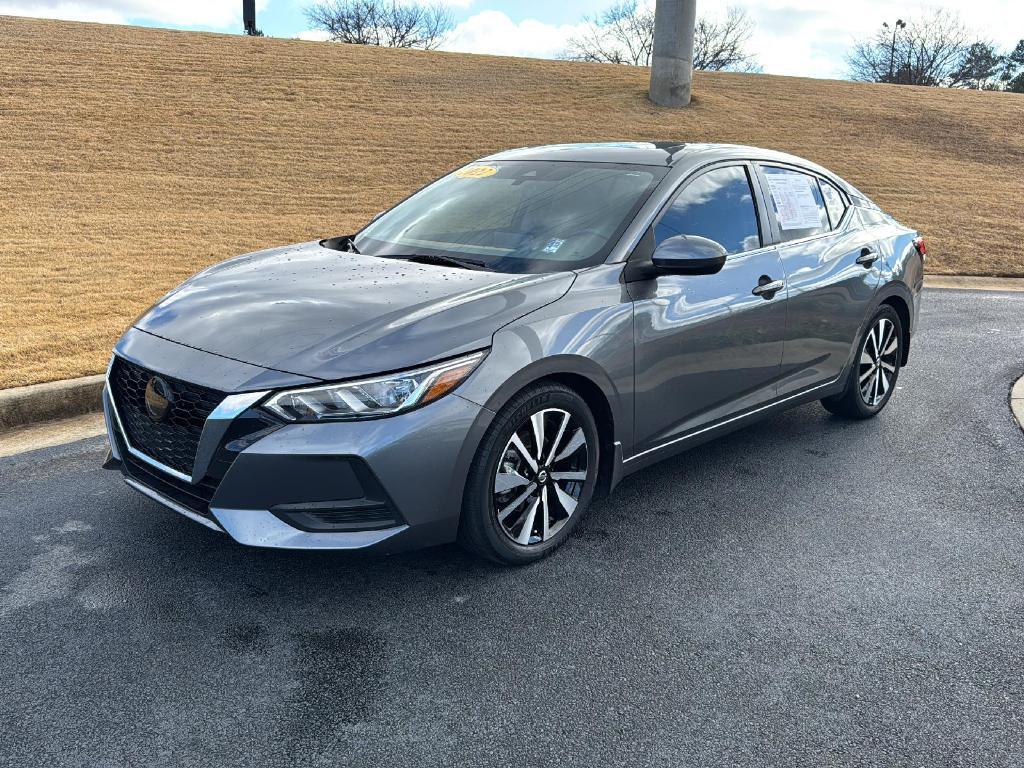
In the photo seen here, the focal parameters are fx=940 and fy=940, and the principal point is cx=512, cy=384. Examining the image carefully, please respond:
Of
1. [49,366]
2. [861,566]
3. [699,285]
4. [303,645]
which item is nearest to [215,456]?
[303,645]

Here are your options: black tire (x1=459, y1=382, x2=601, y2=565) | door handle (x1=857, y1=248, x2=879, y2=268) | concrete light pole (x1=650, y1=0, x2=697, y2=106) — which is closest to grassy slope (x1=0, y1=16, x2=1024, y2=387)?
concrete light pole (x1=650, y1=0, x2=697, y2=106)

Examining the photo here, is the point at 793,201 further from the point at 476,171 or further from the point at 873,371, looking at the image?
the point at 476,171

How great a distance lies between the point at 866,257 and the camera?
5.36m

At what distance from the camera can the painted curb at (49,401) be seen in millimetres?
5332

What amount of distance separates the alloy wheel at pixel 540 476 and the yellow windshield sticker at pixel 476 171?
176 centimetres

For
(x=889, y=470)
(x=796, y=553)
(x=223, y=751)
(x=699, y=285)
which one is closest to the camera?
(x=223, y=751)

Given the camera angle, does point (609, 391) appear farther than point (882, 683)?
Yes

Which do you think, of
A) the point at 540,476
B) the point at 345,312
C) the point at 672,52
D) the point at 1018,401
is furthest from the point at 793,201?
the point at 672,52

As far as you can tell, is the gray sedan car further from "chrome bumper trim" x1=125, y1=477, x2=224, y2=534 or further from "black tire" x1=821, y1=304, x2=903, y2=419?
"black tire" x1=821, y1=304, x2=903, y2=419

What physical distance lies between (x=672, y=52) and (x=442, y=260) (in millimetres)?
25812

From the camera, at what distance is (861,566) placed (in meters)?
3.81

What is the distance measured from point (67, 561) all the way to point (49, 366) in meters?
2.70

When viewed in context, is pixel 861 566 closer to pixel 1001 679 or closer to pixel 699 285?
pixel 1001 679

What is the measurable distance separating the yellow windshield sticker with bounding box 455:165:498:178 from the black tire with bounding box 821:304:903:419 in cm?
236
